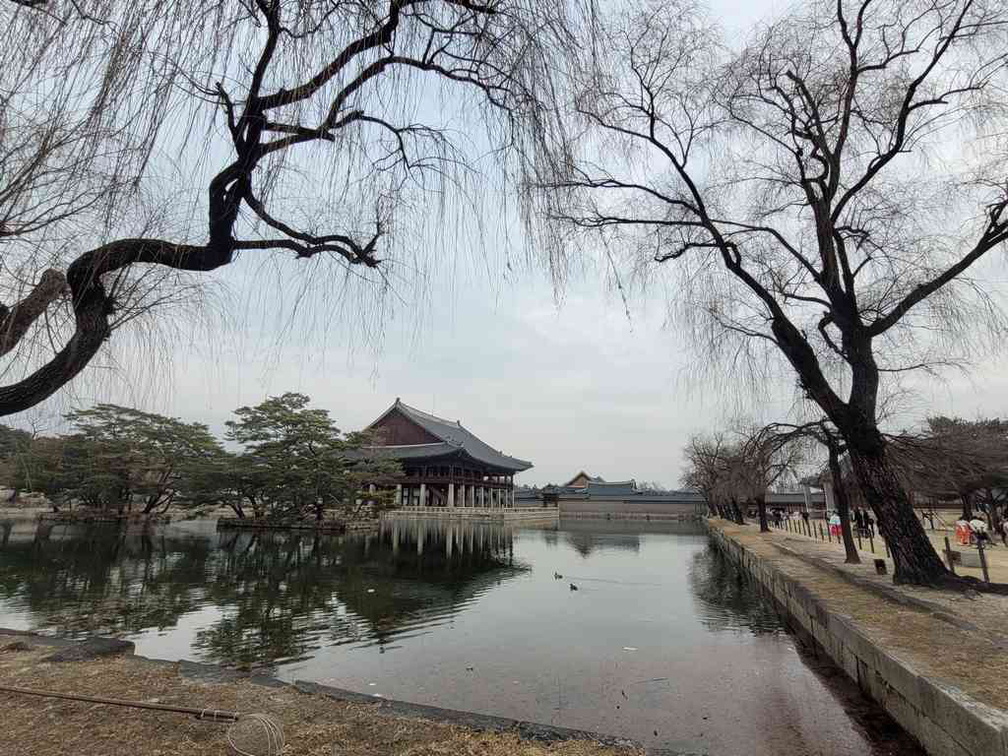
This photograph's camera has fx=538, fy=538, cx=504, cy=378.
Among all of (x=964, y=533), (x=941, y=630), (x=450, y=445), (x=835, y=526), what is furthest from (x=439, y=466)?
(x=941, y=630)

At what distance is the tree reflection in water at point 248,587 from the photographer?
795cm

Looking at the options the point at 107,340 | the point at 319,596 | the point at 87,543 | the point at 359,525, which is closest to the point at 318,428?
the point at 359,525

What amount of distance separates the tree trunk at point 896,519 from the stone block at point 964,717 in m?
4.43

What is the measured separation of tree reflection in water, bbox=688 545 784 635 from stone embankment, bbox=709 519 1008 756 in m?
0.62

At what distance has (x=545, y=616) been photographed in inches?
392

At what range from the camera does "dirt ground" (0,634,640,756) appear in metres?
2.86

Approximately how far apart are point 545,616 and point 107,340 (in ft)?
28.4

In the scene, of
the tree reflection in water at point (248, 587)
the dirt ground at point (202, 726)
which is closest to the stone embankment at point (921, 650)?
the dirt ground at point (202, 726)

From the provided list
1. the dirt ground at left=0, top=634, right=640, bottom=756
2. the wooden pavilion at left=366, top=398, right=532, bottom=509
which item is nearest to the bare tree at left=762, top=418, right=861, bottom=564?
the dirt ground at left=0, top=634, right=640, bottom=756

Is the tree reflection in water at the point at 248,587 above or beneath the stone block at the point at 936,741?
beneath

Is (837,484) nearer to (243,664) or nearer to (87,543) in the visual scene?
(243,664)

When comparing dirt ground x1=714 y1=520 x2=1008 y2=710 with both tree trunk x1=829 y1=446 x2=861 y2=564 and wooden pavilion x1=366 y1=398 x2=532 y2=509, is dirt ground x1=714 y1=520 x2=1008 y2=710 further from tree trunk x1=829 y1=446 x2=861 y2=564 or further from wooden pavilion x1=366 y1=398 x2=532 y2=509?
wooden pavilion x1=366 y1=398 x2=532 y2=509

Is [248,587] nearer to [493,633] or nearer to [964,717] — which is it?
[493,633]

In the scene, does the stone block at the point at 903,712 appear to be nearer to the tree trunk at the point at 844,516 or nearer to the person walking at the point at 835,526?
the tree trunk at the point at 844,516
